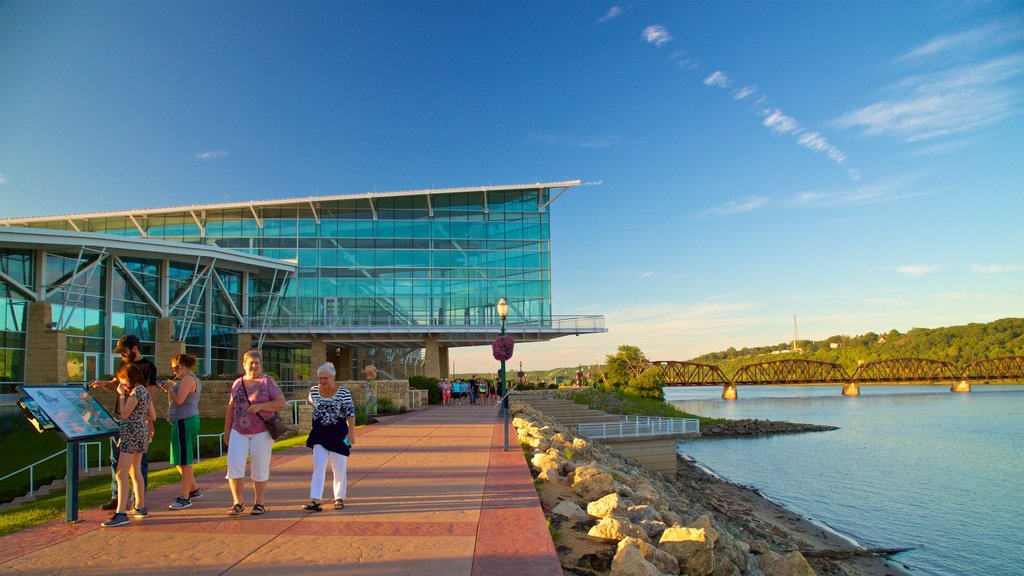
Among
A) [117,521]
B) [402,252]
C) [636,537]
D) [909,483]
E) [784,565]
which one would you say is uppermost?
[402,252]

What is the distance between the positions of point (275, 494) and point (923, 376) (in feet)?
526

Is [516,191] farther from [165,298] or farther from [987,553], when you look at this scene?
[987,553]

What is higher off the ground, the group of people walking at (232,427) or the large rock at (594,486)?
the group of people walking at (232,427)

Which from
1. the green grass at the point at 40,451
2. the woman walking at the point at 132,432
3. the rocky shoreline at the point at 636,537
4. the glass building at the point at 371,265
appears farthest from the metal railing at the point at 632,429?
the woman walking at the point at 132,432

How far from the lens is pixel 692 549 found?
6.80 metres

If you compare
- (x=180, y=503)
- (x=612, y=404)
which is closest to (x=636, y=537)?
(x=180, y=503)

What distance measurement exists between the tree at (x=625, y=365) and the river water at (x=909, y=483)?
853cm

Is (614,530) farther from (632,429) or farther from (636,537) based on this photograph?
(632,429)

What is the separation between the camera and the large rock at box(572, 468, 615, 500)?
9326mm

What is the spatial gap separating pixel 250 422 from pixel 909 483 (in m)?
30.8

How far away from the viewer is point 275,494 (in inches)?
343

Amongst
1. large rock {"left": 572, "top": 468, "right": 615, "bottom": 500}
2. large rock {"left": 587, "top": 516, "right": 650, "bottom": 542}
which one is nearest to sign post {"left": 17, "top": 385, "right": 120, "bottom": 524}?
large rock {"left": 587, "top": 516, "right": 650, "bottom": 542}

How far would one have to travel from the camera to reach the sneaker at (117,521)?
681cm

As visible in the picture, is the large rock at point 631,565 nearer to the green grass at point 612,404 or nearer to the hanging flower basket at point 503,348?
the hanging flower basket at point 503,348
